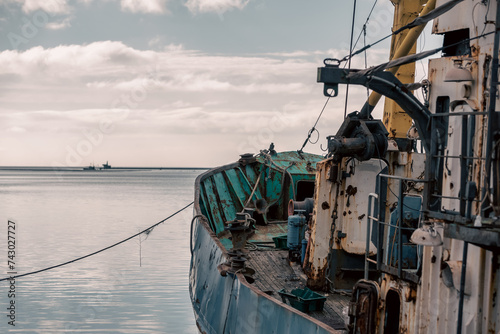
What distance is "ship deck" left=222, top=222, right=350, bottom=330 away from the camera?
36.1 ft

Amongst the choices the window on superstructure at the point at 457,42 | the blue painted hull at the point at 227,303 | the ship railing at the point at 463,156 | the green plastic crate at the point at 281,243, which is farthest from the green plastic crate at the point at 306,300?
the green plastic crate at the point at 281,243

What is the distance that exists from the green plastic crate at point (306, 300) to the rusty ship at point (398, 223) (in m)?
0.02

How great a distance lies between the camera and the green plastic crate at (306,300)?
428 inches

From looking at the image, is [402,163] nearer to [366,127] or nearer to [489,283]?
[366,127]

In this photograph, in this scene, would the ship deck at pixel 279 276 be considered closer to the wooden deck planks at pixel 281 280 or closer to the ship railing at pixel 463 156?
the wooden deck planks at pixel 281 280

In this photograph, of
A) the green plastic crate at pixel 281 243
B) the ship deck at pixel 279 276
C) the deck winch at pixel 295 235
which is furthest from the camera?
the green plastic crate at pixel 281 243

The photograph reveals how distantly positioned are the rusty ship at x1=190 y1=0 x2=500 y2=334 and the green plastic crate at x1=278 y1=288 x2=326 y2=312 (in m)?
0.02

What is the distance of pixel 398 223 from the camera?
7.75 m

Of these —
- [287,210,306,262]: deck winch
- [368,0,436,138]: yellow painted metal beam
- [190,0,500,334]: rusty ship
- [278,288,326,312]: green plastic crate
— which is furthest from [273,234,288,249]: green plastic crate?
[278,288,326,312]: green plastic crate

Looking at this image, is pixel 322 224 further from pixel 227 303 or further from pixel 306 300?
pixel 227 303

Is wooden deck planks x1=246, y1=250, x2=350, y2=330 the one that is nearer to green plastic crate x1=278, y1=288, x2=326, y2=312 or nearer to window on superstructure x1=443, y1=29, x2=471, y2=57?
green plastic crate x1=278, y1=288, x2=326, y2=312

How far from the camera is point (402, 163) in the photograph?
12.5 m

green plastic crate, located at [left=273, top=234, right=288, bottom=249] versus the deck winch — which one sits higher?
the deck winch

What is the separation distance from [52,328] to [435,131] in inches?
763
